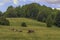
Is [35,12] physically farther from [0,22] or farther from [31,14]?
[0,22]

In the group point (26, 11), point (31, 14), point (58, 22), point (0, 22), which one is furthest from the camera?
point (26, 11)

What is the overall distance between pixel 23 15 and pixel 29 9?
994cm

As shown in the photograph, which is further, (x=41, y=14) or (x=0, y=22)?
(x=41, y=14)

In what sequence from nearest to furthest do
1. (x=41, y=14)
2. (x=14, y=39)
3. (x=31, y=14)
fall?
(x=14, y=39), (x=41, y=14), (x=31, y=14)

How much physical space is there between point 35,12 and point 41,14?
31883mm

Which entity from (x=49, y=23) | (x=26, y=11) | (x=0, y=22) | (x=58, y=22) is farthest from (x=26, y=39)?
(x=26, y=11)

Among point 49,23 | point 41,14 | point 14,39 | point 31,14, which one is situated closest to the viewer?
point 14,39

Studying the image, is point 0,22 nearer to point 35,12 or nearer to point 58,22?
point 58,22

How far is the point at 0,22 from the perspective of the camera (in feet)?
308

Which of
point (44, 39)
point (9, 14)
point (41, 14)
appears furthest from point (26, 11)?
point (44, 39)

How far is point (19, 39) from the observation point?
33375 millimetres

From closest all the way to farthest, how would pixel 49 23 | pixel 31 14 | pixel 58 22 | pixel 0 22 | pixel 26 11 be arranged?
pixel 0 22, pixel 49 23, pixel 58 22, pixel 31 14, pixel 26 11

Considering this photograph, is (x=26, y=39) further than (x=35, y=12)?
No

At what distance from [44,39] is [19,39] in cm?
395
